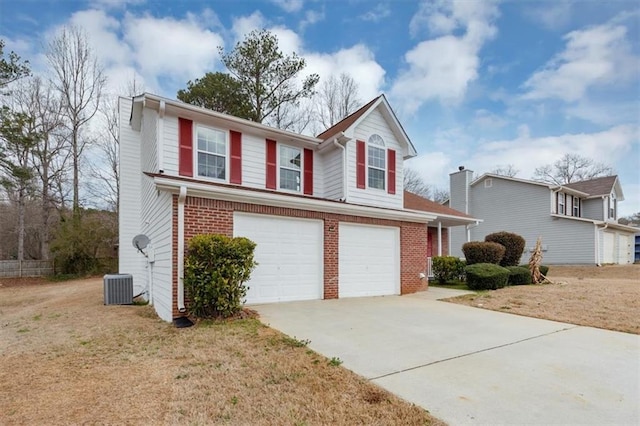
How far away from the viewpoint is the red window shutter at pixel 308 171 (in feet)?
38.0

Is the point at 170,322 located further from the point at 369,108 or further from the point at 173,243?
the point at 369,108

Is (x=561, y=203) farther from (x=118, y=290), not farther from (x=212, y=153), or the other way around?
(x=118, y=290)

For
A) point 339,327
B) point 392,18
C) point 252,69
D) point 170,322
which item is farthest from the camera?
point 252,69

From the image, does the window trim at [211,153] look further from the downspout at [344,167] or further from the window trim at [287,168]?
the downspout at [344,167]

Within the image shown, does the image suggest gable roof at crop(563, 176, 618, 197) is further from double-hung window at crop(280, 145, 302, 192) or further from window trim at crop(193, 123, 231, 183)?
window trim at crop(193, 123, 231, 183)

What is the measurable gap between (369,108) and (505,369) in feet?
30.4

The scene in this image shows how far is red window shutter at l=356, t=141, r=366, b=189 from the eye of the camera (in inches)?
445

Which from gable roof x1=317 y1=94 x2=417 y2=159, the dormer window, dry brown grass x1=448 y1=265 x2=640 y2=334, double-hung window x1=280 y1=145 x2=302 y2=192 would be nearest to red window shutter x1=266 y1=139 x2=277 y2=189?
double-hung window x1=280 y1=145 x2=302 y2=192

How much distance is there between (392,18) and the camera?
11359mm

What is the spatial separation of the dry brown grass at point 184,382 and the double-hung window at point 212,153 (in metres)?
5.07

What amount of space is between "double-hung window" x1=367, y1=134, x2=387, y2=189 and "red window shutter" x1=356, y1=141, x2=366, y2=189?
0.29 m

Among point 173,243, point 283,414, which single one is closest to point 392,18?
point 173,243

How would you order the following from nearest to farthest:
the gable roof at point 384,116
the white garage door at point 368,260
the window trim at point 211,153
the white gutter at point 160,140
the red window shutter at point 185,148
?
the white gutter at point 160,140 → the red window shutter at point 185,148 → the white garage door at point 368,260 → the window trim at point 211,153 → the gable roof at point 384,116

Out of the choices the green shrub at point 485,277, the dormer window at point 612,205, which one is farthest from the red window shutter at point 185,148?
the dormer window at point 612,205
